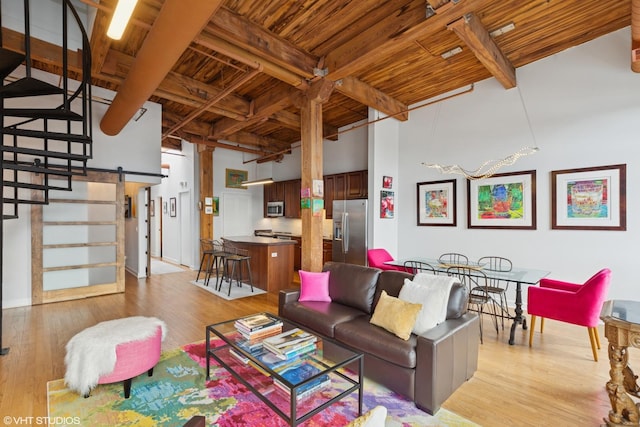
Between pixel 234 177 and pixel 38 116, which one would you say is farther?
pixel 234 177

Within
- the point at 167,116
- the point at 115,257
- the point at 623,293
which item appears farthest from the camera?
the point at 167,116

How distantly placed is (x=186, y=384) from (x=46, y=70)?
5.42 metres

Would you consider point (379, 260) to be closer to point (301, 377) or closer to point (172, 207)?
point (301, 377)

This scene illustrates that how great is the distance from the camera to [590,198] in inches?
157

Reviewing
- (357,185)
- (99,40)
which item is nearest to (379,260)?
(357,185)

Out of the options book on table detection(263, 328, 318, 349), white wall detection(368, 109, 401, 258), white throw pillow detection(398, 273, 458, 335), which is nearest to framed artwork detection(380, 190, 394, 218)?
white wall detection(368, 109, 401, 258)

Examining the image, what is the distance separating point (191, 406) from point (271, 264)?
136 inches

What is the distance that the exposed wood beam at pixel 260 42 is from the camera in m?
3.23

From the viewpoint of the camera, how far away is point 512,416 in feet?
6.94

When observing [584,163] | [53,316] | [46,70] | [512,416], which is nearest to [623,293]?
[584,163]

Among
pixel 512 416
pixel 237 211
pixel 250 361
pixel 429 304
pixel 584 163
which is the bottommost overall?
pixel 512 416

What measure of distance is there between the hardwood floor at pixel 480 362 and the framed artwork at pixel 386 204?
2596mm

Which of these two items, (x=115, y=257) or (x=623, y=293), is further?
(x=115, y=257)

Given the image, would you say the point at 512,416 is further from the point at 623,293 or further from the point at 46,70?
the point at 46,70
